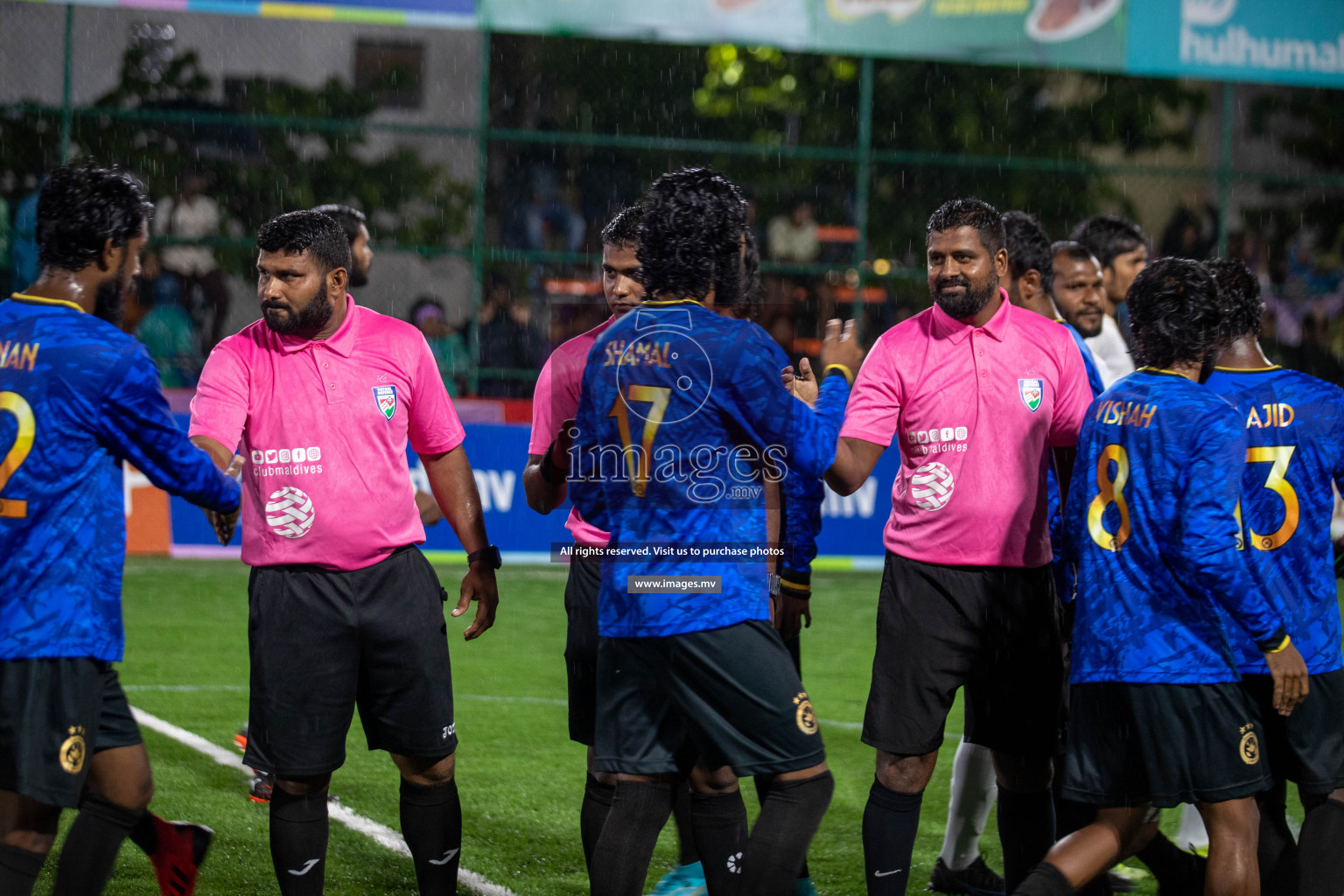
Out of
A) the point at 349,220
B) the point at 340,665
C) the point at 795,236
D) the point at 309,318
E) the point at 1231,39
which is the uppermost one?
the point at 1231,39

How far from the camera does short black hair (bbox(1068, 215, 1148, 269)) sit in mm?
6789

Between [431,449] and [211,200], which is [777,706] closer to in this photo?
[431,449]

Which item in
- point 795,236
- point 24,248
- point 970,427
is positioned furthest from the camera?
point 795,236

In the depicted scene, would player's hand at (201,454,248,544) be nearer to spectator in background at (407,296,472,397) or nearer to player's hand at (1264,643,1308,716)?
player's hand at (1264,643,1308,716)

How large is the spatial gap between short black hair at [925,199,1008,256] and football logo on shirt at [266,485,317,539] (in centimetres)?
222

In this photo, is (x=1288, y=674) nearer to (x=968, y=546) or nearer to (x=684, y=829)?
(x=968, y=546)

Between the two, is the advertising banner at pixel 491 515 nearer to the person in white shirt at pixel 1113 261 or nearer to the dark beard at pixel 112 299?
the person in white shirt at pixel 1113 261

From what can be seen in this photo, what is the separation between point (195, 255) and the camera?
15109 mm

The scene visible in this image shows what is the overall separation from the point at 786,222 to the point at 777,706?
14.7 meters

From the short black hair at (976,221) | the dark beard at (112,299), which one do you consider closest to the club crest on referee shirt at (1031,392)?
the short black hair at (976,221)

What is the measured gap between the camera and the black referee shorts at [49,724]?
3.62 meters

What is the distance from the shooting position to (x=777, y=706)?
372 centimetres

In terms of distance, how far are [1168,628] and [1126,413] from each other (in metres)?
0.61

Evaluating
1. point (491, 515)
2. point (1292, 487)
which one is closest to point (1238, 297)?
point (1292, 487)
